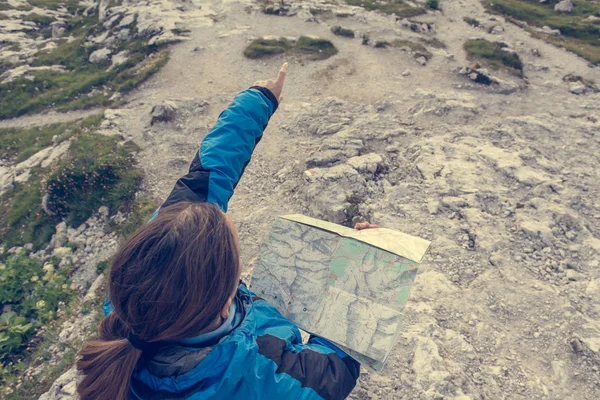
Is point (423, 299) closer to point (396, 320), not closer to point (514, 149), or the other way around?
point (396, 320)

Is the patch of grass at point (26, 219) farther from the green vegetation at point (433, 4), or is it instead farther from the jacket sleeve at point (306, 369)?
the green vegetation at point (433, 4)

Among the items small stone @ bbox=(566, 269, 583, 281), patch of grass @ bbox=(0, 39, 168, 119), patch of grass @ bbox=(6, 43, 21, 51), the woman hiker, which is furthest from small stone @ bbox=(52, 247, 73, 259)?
patch of grass @ bbox=(6, 43, 21, 51)

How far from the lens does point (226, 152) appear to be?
174 inches

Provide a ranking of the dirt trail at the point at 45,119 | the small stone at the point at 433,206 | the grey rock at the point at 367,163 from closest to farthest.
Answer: the small stone at the point at 433,206 < the grey rock at the point at 367,163 < the dirt trail at the point at 45,119

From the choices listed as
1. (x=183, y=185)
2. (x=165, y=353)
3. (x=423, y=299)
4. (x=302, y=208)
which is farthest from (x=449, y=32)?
(x=165, y=353)

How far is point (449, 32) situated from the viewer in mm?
21609

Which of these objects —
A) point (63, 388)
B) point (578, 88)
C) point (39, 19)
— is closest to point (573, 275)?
point (63, 388)

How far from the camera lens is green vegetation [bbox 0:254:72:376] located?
970 centimetres

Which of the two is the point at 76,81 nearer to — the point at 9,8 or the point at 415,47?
the point at 9,8

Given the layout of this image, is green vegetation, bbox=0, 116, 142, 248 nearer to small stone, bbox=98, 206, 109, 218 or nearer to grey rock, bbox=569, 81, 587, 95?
small stone, bbox=98, 206, 109, 218

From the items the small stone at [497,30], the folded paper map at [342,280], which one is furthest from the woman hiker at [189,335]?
the small stone at [497,30]

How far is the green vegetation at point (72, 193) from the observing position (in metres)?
12.8

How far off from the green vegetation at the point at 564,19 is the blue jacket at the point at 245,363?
72.0 ft

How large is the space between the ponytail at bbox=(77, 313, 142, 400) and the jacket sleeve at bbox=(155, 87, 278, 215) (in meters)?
1.66
